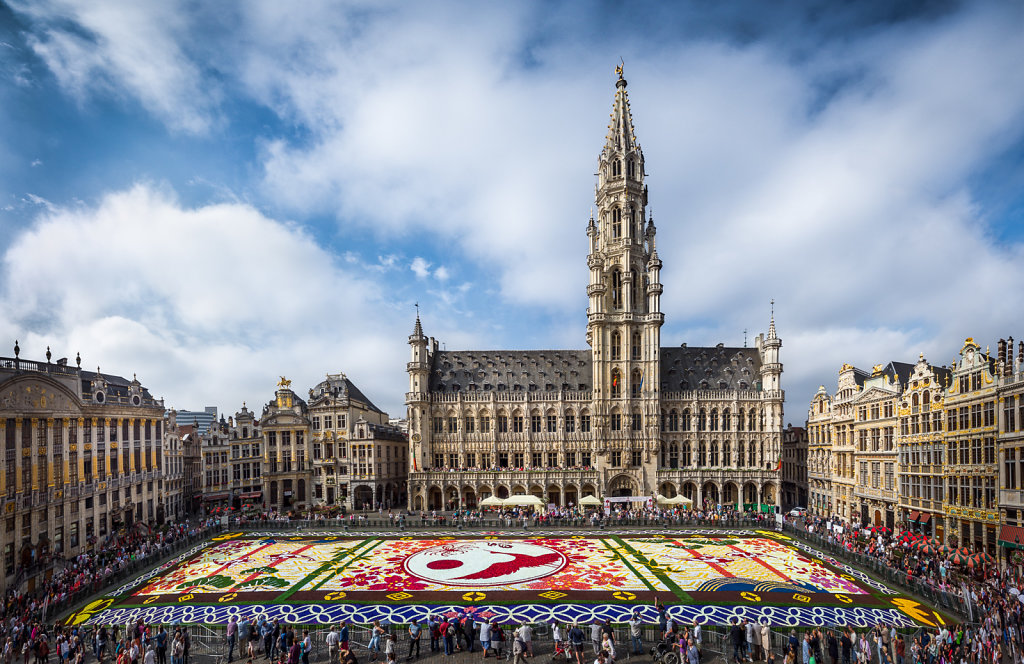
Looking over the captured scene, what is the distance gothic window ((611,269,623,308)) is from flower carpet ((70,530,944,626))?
114ft

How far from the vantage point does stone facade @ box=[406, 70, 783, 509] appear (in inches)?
2768

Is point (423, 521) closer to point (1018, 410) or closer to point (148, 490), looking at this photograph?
point (148, 490)

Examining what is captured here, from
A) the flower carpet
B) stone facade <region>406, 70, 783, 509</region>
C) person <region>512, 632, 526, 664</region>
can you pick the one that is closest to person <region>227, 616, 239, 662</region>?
the flower carpet

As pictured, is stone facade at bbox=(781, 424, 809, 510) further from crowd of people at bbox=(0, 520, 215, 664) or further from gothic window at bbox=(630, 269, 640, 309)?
crowd of people at bbox=(0, 520, 215, 664)

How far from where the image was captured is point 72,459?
153ft

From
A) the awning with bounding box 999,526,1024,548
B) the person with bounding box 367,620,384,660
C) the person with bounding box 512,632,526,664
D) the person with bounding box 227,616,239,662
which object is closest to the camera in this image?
the person with bounding box 512,632,526,664

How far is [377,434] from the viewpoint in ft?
238

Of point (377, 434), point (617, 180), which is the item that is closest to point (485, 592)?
point (377, 434)

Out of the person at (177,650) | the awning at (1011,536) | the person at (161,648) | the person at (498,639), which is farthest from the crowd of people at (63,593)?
the awning at (1011,536)

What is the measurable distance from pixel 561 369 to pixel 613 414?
911 centimetres

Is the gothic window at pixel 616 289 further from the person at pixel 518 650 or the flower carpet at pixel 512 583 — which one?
the person at pixel 518 650

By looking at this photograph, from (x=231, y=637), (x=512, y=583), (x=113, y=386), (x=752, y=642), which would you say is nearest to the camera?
(x=752, y=642)

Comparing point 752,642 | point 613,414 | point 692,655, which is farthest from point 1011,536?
point 613,414

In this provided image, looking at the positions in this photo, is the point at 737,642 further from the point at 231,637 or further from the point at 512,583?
the point at 231,637
